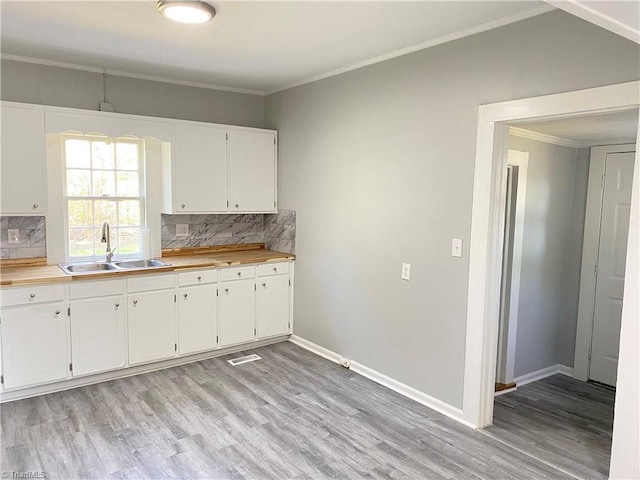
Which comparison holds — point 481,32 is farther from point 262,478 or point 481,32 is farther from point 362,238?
point 262,478

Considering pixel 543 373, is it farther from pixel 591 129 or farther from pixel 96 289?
pixel 96 289

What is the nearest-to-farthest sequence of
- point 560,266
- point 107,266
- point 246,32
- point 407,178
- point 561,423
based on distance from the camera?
point 246,32 < point 561,423 < point 407,178 < point 107,266 < point 560,266

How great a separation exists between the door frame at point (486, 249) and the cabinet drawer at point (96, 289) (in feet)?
8.72

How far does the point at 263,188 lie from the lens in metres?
4.66

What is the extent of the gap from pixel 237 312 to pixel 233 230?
995 millimetres

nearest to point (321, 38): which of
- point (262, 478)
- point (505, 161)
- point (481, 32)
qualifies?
point (481, 32)

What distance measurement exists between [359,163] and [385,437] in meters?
2.10

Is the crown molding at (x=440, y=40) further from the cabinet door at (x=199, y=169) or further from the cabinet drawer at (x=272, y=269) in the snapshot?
the cabinet drawer at (x=272, y=269)

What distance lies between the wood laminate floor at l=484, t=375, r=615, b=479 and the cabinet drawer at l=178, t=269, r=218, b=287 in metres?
2.53

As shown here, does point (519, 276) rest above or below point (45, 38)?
below

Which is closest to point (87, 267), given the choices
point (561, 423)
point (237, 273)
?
point (237, 273)

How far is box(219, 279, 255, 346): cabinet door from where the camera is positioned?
4180 mm

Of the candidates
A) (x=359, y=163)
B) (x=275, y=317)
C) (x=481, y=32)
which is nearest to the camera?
(x=481, y=32)

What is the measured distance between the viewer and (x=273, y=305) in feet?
14.8
